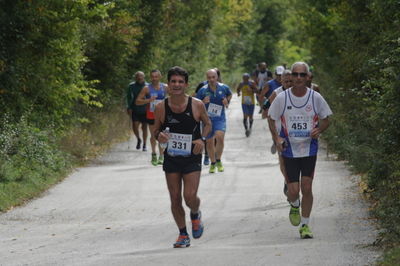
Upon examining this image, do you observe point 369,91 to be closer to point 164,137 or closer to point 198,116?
point 198,116

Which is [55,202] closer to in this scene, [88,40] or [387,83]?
[387,83]

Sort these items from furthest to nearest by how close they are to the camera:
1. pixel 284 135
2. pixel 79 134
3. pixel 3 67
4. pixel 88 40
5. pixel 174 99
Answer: pixel 88 40
pixel 79 134
pixel 3 67
pixel 284 135
pixel 174 99

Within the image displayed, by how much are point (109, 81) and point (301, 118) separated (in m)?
18.3

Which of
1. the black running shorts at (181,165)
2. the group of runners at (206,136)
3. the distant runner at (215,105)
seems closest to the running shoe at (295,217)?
the group of runners at (206,136)

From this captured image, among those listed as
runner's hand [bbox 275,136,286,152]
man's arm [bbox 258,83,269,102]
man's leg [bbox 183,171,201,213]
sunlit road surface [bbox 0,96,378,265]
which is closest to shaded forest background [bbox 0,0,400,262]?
sunlit road surface [bbox 0,96,378,265]

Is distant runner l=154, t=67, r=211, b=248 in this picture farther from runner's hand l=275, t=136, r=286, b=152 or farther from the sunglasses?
the sunglasses

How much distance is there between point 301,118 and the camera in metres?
11.1

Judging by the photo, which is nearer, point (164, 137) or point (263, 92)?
point (164, 137)

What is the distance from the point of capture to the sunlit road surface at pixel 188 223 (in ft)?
32.5

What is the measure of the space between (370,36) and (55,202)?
7.27 metres

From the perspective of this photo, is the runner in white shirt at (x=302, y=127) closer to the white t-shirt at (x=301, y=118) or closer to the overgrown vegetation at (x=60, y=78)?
the white t-shirt at (x=301, y=118)

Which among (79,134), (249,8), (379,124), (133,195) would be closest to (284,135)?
(379,124)

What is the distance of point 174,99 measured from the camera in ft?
34.3

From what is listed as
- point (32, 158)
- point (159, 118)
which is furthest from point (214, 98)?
point (159, 118)
